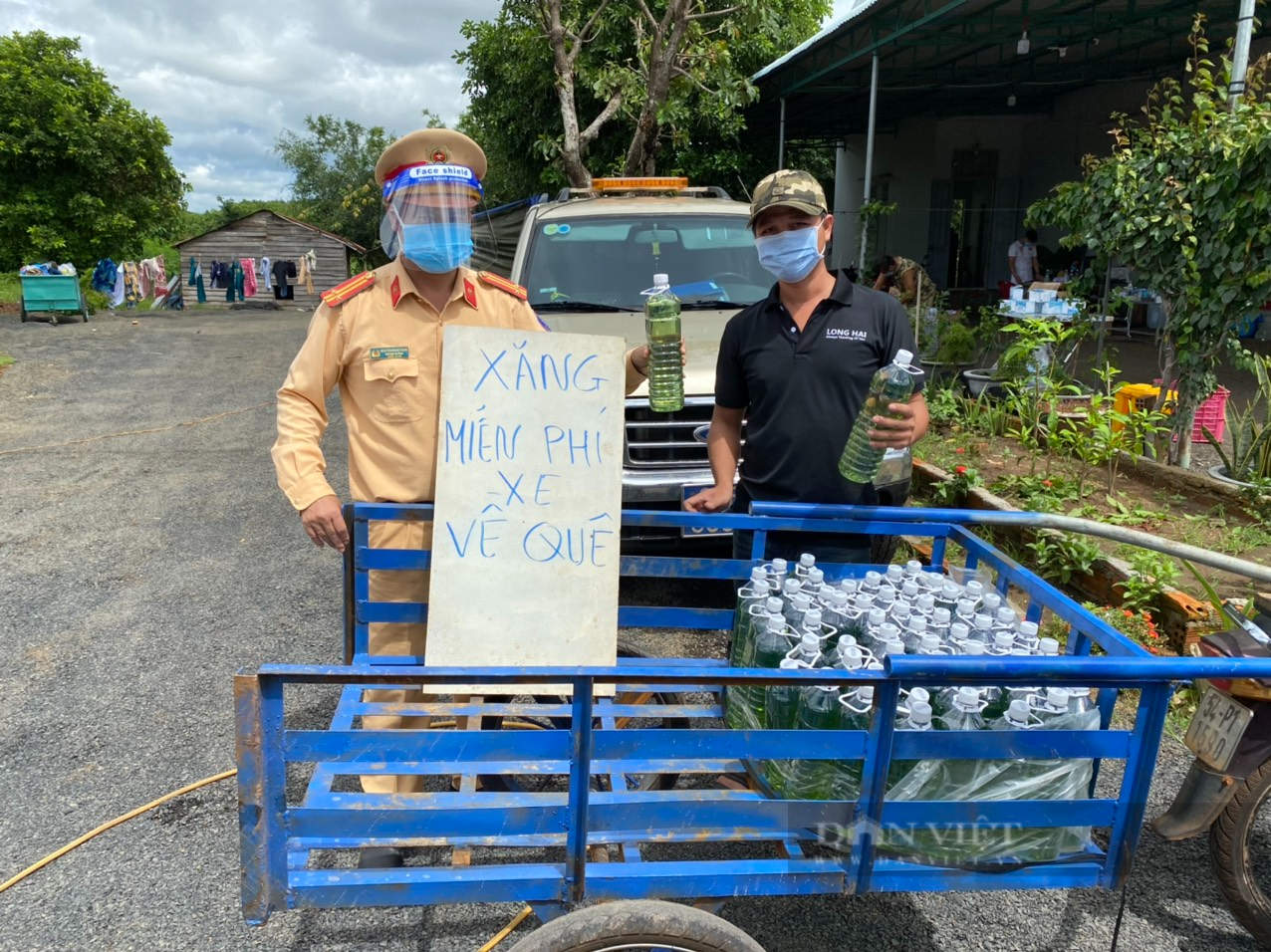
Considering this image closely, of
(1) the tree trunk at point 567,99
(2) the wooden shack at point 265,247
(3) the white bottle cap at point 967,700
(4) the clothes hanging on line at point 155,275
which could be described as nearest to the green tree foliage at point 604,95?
(1) the tree trunk at point 567,99

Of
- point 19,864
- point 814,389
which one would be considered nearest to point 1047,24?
point 814,389

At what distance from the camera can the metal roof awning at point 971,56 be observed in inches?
464

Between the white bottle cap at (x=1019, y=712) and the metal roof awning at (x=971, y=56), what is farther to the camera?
the metal roof awning at (x=971, y=56)

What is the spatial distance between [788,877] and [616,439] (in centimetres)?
113

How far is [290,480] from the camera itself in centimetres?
236

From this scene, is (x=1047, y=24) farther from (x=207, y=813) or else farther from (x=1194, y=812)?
(x=207, y=813)

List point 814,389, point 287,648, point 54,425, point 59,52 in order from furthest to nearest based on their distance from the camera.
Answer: point 59,52 < point 54,425 < point 287,648 < point 814,389

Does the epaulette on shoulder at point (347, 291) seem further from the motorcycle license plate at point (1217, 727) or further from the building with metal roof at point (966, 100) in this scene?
the building with metal roof at point (966, 100)

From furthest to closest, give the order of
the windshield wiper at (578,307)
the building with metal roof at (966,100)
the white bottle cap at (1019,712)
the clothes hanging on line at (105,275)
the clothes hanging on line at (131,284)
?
the clothes hanging on line at (131,284), the clothes hanging on line at (105,275), the building with metal roof at (966,100), the windshield wiper at (578,307), the white bottle cap at (1019,712)

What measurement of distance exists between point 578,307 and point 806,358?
264 cm

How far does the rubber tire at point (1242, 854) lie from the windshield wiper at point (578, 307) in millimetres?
3753

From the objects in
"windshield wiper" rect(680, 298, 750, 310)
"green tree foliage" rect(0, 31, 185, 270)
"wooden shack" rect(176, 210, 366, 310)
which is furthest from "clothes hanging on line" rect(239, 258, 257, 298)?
"windshield wiper" rect(680, 298, 750, 310)

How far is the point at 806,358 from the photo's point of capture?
2693mm

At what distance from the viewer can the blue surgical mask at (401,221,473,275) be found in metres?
2.41
